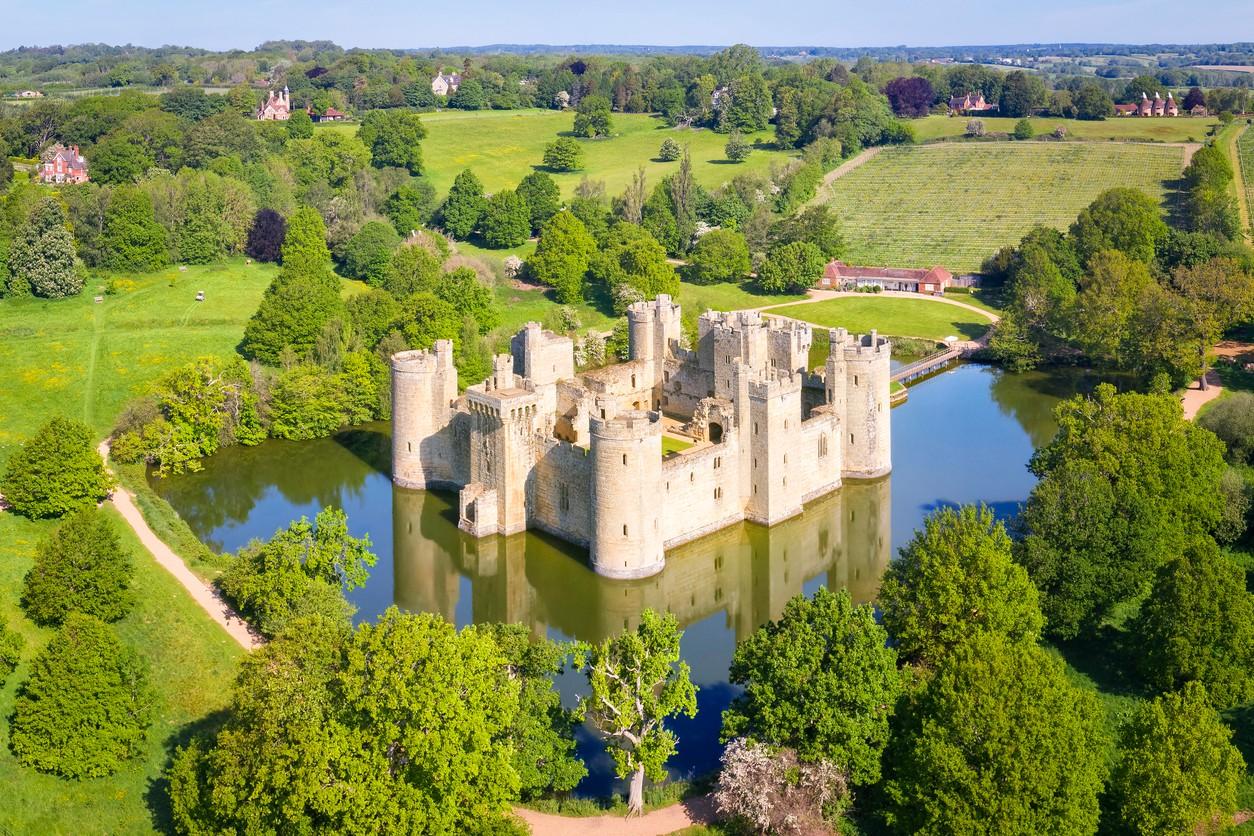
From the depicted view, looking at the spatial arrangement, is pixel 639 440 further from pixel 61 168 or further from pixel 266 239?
pixel 61 168

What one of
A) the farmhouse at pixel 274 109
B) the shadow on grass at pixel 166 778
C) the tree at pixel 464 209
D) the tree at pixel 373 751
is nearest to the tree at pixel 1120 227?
the tree at pixel 464 209

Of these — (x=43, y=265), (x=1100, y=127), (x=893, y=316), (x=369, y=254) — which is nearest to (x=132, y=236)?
(x=43, y=265)

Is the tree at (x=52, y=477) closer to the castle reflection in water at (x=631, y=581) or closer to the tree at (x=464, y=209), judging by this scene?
the castle reflection in water at (x=631, y=581)

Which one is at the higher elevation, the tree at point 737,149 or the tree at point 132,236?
the tree at point 737,149

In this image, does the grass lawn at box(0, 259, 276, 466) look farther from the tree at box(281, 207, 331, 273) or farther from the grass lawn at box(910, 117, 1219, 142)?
the grass lawn at box(910, 117, 1219, 142)

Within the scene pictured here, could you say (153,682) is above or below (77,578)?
below

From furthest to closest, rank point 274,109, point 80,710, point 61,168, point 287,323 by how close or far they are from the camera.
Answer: point 274,109 < point 61,168 < point 287,323 < point 80,710

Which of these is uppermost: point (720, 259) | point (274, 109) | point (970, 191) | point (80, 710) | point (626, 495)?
point (274, 109)

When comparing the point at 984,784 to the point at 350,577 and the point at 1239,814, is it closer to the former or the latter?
the point at 1239,814
